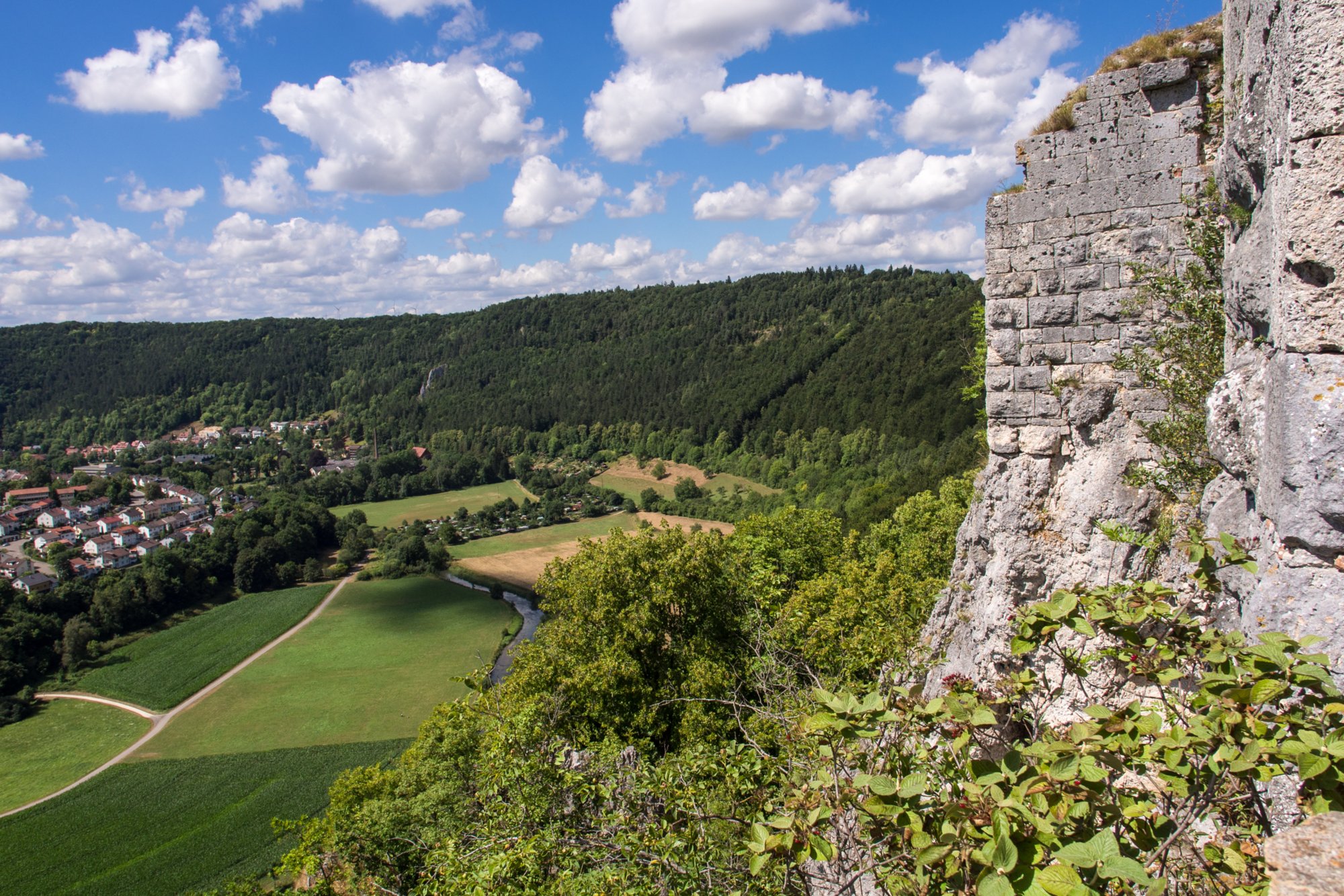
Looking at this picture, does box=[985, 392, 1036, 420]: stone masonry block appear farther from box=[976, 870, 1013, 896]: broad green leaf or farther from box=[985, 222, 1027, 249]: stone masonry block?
box=[976, 870, 1013, 896]: broad green leaf

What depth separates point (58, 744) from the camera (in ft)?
138

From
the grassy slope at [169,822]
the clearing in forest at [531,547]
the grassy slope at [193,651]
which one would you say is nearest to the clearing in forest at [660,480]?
the clearing in forest at [531,547]

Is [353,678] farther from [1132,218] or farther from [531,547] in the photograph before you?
[1132,218]

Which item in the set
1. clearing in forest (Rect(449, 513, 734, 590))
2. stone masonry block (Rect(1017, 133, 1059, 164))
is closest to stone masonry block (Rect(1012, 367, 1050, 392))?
stone masonry block (Rect(1017, 133, 1059, 164))

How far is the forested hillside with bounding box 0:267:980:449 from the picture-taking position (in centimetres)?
9588

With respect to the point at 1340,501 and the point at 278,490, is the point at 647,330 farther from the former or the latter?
the point at 1340,501

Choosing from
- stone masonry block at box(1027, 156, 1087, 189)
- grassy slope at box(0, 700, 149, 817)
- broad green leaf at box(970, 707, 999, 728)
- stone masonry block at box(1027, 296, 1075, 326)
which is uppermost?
stone masonry block at box(1027, 156, 1087, 189)

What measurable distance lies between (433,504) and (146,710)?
60314mm

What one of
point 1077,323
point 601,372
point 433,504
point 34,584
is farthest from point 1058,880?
point 601,372

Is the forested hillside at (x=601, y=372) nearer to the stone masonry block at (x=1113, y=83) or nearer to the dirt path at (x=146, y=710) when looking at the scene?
the dirt path at (x=146, y=710)

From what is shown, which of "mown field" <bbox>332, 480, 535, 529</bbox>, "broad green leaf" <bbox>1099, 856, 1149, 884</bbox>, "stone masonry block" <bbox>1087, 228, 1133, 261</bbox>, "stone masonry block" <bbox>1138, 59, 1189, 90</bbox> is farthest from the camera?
"mown field" <bbox>332, 480, 535, 529</bbox>

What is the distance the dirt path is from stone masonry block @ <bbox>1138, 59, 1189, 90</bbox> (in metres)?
49.5

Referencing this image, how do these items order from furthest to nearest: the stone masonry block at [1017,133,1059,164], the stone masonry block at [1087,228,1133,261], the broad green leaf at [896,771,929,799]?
the stone masonry block at [1017,133,1059,164]
the stone masonry block at [1087,228,1133,261]
the broad green leaf at [896,771,929,799]

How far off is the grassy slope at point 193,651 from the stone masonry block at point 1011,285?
5605cm
